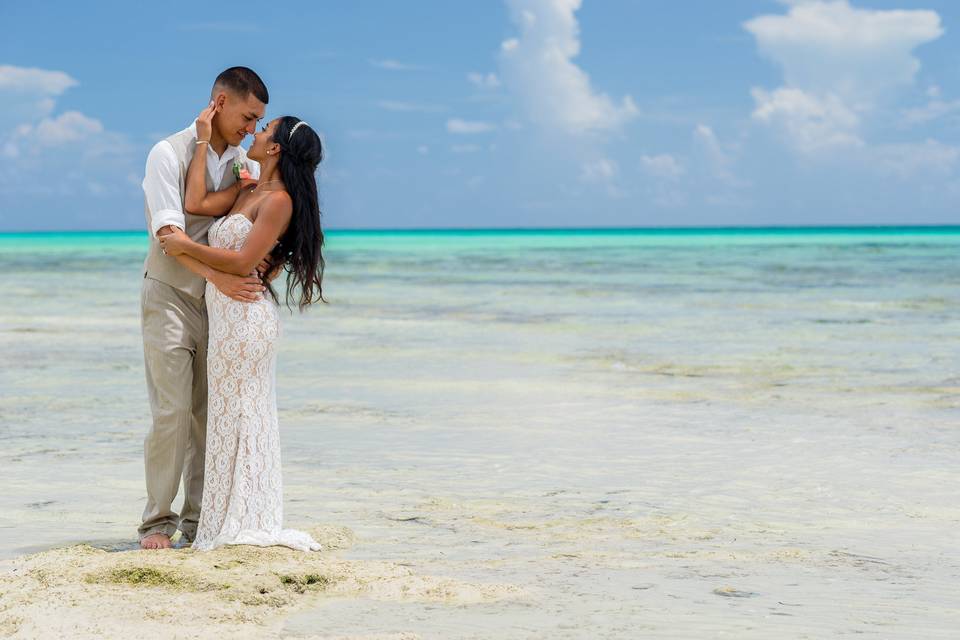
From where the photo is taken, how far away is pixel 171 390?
4.59 meters

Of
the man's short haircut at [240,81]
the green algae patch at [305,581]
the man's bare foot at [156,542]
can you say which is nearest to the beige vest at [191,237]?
the man's short haircut at [240,81]

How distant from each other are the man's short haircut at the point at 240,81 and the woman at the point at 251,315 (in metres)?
0.13

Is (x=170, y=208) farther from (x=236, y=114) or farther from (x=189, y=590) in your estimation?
(x=189, y=590)

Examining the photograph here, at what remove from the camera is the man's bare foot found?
4.63 meters

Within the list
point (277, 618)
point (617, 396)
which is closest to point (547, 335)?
point (617, 396)

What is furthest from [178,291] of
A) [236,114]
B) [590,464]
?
[590,464]

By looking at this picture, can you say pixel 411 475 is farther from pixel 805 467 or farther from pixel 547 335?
pixel 547 335

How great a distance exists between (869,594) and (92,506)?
3684 mm

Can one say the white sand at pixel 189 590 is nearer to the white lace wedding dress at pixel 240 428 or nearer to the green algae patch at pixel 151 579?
the green algae patch at pixel 151 579

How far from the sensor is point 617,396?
9.02 meters

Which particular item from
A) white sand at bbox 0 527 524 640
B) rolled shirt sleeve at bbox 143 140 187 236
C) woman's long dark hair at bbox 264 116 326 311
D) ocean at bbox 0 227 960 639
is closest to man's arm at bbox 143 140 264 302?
rolled shirt sleeve at bbox 143 140 187 236

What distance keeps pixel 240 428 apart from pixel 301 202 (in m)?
0.98

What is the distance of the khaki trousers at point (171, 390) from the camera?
4562 millimetres

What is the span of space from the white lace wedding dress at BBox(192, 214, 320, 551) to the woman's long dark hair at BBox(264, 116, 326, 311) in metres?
0.19
